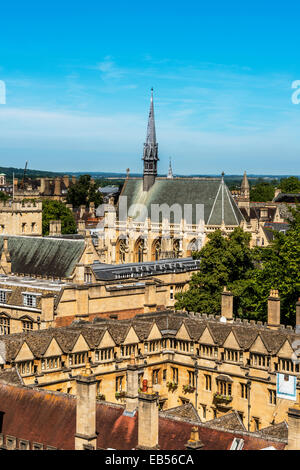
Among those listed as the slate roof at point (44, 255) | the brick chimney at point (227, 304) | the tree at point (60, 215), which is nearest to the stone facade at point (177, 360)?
the brick chimney at point (227, 304)

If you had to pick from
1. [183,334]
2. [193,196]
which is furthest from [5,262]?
[193,196]

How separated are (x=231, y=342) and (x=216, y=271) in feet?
80.1

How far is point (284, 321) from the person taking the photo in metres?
69.0

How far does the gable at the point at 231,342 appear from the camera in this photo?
55466mm

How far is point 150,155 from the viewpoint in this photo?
438 ft

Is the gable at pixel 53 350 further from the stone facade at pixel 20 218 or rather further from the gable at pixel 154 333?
the stone facade at pixel 20 218

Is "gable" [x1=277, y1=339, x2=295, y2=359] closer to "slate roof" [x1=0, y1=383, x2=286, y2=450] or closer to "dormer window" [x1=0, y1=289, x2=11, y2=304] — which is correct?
"slate roof" [x1=0, y1=383, x2=286, y2=450]

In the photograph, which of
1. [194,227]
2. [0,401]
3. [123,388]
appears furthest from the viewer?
[194,227]

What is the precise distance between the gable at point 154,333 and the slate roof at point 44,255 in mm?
26107

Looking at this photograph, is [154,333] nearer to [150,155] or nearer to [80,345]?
[80,345]

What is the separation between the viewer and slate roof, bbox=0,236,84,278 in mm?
85438

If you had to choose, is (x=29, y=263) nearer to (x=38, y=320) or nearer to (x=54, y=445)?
(x=38, y=320)
